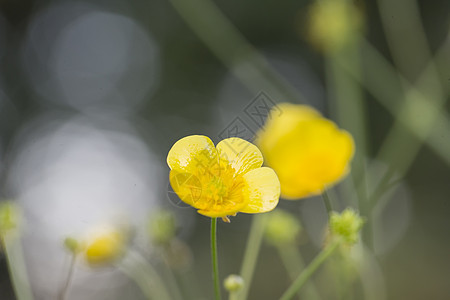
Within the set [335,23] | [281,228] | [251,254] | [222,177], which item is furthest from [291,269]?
[335,23]

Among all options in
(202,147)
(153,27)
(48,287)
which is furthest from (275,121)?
(153,27)

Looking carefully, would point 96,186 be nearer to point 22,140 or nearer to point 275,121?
point 275,121

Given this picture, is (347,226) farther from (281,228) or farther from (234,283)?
(281,228)

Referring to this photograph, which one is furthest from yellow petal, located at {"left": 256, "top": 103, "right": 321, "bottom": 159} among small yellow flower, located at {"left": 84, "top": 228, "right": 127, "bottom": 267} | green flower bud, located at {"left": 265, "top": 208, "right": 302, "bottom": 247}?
small yellow flower, located at {"left": 84, "top": 228, "right": 127, "bottom": 267}

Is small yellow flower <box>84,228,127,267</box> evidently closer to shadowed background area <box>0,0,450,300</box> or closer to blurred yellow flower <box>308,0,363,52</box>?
blurred yellow flower <box>308,0,363,52</box>

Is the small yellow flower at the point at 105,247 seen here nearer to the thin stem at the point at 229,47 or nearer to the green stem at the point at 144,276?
the green stem at the point at 144,276

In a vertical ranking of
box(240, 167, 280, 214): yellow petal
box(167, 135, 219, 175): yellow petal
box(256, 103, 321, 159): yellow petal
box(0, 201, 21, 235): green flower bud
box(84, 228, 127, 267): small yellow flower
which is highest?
box(256, 103, 321, 159): yellow petal

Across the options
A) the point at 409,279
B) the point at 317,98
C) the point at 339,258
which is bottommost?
the point at 409,279

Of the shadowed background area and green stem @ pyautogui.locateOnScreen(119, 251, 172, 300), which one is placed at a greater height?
the shadowed background area
